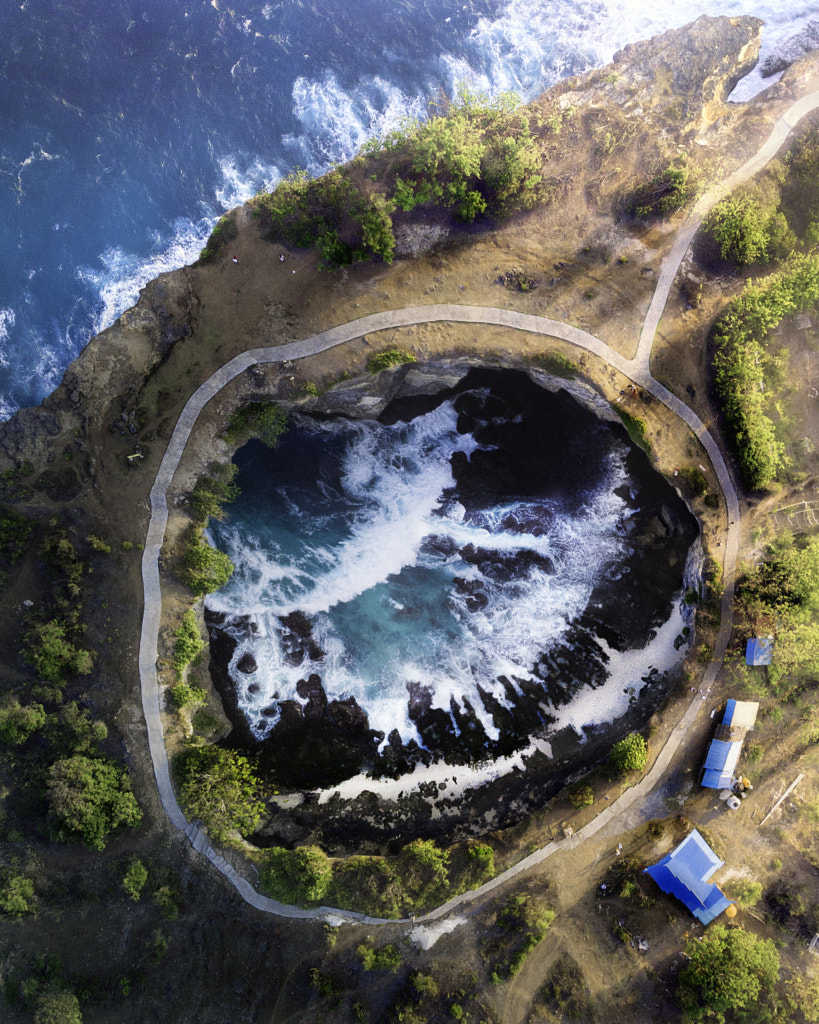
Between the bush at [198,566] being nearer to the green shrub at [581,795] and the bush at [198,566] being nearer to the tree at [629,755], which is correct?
the green shrub at [581,795]

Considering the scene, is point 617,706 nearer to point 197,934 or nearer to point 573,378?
point 573,378

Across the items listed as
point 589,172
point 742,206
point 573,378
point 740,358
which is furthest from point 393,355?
point 742,206

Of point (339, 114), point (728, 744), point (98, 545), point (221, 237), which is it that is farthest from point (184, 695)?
point (339, 114)

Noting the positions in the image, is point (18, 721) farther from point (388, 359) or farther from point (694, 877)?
point (694, 877)

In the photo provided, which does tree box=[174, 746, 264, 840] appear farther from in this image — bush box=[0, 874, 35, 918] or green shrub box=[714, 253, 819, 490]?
green shrub box=[714, 253, 819, 490]

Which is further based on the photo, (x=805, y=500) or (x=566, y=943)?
(x=805, y=500)

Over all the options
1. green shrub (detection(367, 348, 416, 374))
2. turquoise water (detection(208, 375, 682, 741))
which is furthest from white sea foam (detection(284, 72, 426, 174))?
turquoise water (detection(208, 375, 682, 741))
